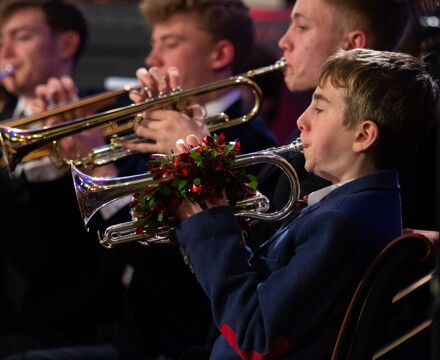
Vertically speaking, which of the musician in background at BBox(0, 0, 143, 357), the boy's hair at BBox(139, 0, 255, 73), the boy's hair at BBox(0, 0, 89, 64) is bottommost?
the musician in background at BBox(0, 0, 143, 357)

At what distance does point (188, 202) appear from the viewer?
2141 millimetres

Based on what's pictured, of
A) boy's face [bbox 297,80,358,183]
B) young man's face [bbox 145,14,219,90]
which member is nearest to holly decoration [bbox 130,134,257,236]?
boy's face [bbox 297,80,358,183]

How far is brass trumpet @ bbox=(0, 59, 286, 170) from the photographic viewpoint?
9.44ft

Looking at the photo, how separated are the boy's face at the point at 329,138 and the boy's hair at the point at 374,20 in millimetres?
480

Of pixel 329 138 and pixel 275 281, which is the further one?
pixel 329 138

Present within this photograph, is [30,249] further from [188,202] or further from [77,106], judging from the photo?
[188,202]

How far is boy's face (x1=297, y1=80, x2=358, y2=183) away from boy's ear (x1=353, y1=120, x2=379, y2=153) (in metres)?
0.01

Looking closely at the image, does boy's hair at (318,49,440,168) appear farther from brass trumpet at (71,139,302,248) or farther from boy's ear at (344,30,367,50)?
boy's ear at (344,30,367,50)

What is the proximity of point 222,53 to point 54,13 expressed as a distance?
4.26ft

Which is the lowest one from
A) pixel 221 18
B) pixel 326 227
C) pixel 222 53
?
pixel 326 227

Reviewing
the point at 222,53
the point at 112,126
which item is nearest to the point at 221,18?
the point at 222,53

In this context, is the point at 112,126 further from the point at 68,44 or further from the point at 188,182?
the point at 68,44

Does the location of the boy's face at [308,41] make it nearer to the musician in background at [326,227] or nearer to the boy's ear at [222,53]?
the musician in background at [326,227]

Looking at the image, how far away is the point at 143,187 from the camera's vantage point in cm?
223
